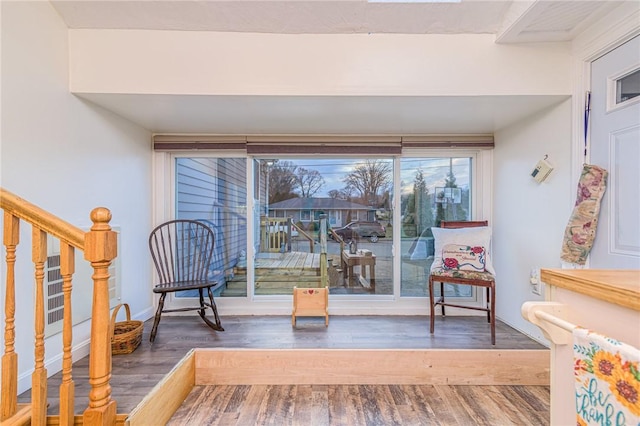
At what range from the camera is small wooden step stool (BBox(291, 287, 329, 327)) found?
8.99 feet

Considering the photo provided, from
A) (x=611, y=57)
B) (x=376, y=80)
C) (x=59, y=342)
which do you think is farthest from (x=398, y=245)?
(x=59, y=342)

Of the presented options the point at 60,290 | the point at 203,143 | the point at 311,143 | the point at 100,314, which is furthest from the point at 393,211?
the point at 60,290

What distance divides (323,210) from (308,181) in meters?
0.34

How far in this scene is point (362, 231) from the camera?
3.14m

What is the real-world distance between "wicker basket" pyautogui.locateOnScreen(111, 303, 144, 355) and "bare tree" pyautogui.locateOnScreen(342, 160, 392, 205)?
223cm

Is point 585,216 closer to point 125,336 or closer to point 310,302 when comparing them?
point 310,302

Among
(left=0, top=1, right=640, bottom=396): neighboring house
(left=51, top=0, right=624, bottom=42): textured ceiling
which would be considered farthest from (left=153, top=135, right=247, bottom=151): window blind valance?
(left=51, top=0, right=624, bottom=42): textured ceiling

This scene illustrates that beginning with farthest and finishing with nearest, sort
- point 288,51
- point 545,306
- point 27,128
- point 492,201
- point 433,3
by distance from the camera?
point 492,201 < point 288,51 < point 433,3 < point 27,128 < point 545,306

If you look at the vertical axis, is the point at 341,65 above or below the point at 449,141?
above

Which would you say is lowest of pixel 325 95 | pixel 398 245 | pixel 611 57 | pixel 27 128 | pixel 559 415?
pixel 559 415

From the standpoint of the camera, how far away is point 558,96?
6.65 feet

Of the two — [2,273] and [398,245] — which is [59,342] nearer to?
[2,273]

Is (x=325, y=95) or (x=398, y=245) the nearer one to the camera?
(x=325, y=95)

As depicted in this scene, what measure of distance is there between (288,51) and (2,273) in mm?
2076
